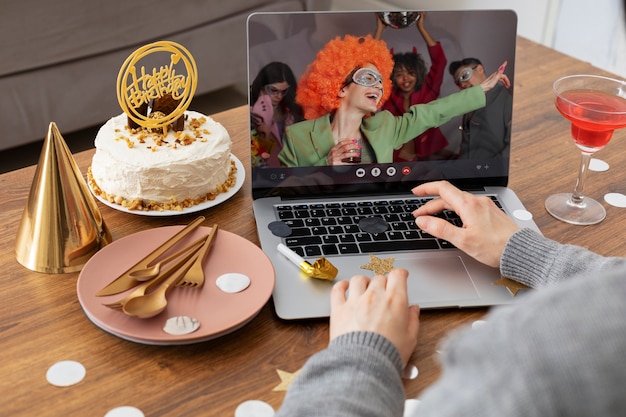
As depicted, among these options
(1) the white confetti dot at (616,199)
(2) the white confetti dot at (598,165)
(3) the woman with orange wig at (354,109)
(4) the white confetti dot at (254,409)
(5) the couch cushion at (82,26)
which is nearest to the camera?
(4) the white confetti dot at (254,409)

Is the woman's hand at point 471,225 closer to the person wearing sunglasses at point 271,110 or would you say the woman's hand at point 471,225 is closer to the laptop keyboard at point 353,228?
the laptop keyboard at point 353,228

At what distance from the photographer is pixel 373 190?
1174 millimetres

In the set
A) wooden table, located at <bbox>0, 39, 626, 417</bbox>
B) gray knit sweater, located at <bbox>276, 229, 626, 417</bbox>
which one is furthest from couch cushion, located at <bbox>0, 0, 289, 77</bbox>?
gray knit sweater, located at <bbox>276, 229, 626, 417</bbox>

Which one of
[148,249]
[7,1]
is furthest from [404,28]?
[7,1]

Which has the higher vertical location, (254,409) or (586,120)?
(586,120)

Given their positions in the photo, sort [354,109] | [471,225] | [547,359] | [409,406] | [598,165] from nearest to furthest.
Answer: [547,359], [409,406], [471,225], [354,109], [598,165]

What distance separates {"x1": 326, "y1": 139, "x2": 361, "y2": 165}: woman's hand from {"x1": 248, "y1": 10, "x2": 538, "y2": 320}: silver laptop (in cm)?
1

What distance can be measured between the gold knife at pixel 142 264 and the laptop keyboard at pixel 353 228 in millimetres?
138

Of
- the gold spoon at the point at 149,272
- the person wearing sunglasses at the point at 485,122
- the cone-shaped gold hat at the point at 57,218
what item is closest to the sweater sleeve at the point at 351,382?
the gold spoon at the point at 149,272

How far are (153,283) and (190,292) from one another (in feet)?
0.15

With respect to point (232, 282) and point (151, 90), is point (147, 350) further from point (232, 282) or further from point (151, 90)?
point (151, 90)

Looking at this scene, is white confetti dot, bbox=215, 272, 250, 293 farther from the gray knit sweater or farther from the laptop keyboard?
the gray knit sweater

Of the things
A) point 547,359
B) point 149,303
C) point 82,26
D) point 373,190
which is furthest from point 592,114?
point 82,26

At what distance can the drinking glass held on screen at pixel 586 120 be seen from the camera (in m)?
1.12
